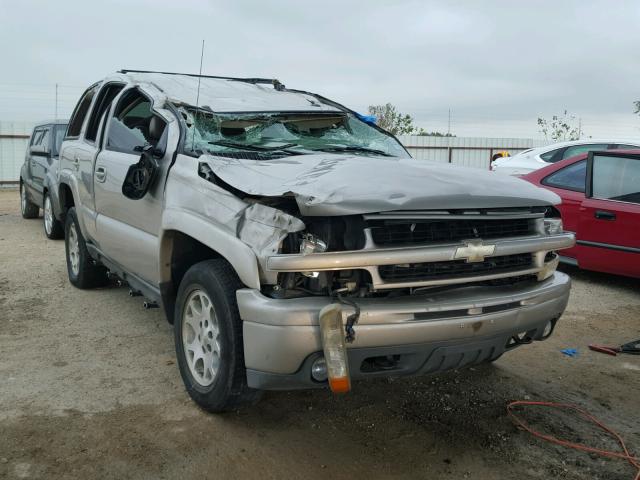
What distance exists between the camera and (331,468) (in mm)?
2846

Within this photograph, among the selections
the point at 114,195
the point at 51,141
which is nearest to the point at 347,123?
the point at 114,195

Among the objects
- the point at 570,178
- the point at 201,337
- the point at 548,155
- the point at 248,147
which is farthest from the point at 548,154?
the point at 201,337

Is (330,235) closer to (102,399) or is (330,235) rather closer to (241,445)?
(241,445)

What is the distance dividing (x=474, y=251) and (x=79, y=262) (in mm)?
4192

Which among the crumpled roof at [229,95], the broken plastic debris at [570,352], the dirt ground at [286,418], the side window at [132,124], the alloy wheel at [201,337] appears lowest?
the dirt ground at [286,418]

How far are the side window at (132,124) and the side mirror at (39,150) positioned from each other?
4911mm

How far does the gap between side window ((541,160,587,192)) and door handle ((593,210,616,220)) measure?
46cm

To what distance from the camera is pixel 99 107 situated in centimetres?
530

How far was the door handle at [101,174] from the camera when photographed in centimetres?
461

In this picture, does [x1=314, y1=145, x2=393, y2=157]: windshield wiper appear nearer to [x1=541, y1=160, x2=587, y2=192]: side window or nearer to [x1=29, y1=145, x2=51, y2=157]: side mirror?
[x1=541, y1=160, x2=587, y2=192]: side window

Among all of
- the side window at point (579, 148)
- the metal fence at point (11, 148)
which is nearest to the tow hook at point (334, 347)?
the side window at point (579, 148)

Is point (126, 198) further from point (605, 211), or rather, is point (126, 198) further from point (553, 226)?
point (605, 211)

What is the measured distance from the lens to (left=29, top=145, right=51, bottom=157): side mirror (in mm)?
9141

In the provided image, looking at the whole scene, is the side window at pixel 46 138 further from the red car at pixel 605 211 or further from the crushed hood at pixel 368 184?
the red car at pixel 605 211
